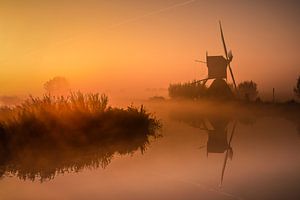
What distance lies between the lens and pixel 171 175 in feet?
34.5

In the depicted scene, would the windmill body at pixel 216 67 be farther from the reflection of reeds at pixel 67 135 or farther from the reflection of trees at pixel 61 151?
the reflection of trees at pixel 61 151

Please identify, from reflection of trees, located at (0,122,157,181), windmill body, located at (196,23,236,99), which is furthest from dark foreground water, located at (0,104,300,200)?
windmill body, located at (196,23,236,99)

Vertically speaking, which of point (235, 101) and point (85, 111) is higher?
point (85, 111)

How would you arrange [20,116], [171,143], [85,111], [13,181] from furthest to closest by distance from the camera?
1. [85,111]
2. [20,116]
3. [171,143]
4. [13,181]

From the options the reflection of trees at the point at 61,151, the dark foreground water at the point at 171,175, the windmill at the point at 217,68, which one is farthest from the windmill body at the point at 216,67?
the dark foreground water at the point at 171,175

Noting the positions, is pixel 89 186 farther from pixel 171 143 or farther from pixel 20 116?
pixel 20 116

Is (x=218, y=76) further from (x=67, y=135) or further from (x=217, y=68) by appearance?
(x=67, y=135)

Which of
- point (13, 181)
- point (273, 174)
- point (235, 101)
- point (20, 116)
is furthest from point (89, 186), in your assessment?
point (235, 101)

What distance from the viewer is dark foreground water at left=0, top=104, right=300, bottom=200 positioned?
8.66 meters

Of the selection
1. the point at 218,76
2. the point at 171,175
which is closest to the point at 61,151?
the point at 171,175

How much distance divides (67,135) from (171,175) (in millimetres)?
7649

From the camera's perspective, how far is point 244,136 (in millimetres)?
19062

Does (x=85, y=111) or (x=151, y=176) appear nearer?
(x=151, y=176)

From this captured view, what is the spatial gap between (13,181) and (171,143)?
7.58 m
